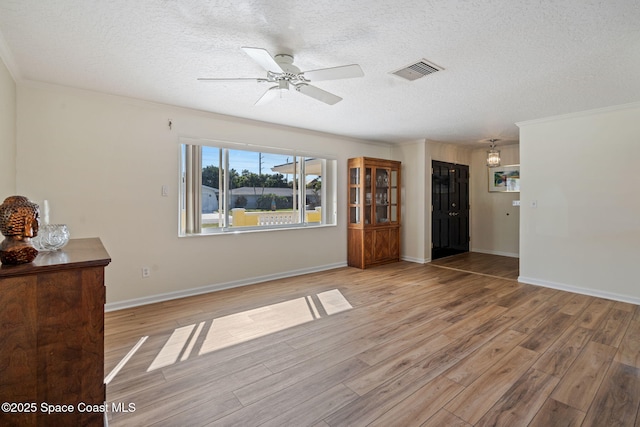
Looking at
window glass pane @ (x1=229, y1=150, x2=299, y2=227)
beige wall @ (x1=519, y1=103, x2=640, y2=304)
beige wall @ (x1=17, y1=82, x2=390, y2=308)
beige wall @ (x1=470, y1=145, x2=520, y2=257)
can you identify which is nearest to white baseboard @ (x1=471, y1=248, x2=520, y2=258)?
beige wall @ (x1=470, y1=145, x2=520, y2=257)

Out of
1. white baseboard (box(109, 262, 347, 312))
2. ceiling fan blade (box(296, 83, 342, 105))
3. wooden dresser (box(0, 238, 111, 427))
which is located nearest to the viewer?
wooden dresser (box(0, 238, 111, 427))

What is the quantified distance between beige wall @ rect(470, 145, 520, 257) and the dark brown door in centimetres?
21

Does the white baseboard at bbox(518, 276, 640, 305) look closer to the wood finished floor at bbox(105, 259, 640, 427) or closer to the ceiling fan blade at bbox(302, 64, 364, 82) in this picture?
the wood finished floor at bbox(105, 259, 640, 427)

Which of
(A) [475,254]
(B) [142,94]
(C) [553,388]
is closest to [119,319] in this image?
(B) [142,94]

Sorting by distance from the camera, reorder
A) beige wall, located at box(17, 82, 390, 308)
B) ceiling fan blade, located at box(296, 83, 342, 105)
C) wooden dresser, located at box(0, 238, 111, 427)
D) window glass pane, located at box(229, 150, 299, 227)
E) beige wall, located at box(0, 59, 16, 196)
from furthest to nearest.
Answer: window glass pane, located at box(229, 150, 299, 227) < beige wall, located at box(17, 82, 390, 308) < ceiling fan blade, located at box(296, 83, 342, 105) < beige wall, located at box(0, 59, 16, 196) < wooden dresser, located at box(0, 238, 111, 427)

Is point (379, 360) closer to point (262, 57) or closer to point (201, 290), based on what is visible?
point (262, 57)

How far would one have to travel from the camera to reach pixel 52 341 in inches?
51.1

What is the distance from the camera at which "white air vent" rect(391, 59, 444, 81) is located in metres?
2.54

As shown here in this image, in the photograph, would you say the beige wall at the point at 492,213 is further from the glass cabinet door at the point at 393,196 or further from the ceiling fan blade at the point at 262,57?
the ceiling fan blade at the point at 262,57

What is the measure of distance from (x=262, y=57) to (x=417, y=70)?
140cm

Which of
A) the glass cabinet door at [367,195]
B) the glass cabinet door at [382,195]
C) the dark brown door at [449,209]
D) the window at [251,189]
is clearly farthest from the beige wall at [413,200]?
the window at [251,189]

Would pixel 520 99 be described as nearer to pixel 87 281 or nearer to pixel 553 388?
pixel 553 388

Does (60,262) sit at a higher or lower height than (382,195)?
lower

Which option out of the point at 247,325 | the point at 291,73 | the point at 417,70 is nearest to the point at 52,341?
the point at 247,325
